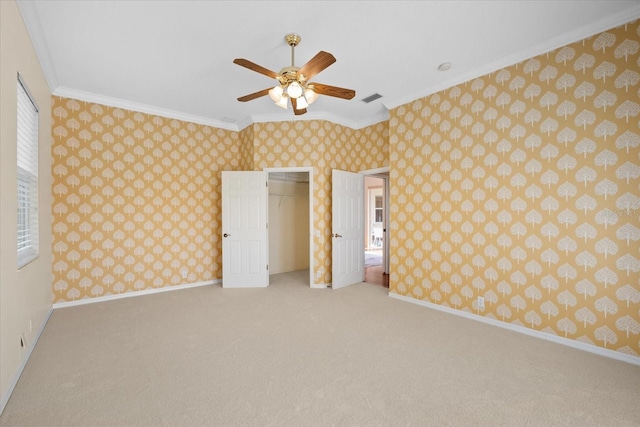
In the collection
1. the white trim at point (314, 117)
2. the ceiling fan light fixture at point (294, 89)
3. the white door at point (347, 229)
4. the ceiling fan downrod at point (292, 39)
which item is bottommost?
the white door at point (347, 229)

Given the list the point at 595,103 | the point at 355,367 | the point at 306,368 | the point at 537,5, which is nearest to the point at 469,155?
the point at 595,103

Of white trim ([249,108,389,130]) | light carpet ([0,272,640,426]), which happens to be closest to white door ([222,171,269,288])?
white trim ([249,108,389,130])

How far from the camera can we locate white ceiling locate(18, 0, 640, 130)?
2430 mm

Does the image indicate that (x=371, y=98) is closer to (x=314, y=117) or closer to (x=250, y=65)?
(x=314, y=117)

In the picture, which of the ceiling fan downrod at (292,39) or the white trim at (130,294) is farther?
the white trim at (130,294)

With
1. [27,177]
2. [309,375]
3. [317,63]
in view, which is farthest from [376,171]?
[27,177]

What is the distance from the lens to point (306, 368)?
2.35m

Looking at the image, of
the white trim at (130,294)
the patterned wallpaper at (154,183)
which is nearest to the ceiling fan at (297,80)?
the patterned wallpaper at (154,183)

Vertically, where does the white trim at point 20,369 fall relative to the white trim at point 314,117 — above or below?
below

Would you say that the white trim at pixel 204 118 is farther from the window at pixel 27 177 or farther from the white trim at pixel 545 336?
the white trim at pixel 545 336

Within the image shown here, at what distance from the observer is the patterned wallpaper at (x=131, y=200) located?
402 cm

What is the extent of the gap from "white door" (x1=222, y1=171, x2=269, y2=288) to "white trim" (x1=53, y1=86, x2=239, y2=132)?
105 centimetres

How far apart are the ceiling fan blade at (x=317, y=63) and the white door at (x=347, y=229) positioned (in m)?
2.43

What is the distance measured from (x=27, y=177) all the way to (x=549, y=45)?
17.4 ft
